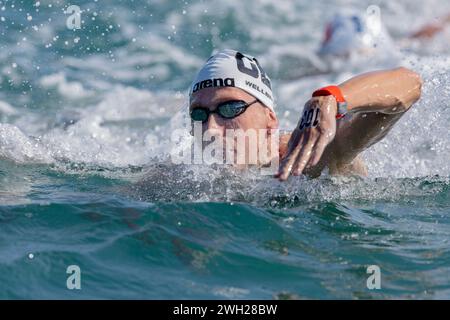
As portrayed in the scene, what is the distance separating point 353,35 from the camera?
11852 mm

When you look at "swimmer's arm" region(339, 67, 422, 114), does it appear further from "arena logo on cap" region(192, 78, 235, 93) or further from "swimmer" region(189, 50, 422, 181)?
"arena logo on cap" region(192, 78, 235, 93)

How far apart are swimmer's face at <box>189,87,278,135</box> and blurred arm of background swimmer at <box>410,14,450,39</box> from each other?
7.52 metres

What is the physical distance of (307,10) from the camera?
43.2 ft

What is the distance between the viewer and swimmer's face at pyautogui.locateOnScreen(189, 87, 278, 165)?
484cm

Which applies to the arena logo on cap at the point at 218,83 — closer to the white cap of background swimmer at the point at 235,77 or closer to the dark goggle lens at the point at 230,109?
the white cap of background swimmer at the point at 235,77

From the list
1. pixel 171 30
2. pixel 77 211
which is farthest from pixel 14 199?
pixel 171 30

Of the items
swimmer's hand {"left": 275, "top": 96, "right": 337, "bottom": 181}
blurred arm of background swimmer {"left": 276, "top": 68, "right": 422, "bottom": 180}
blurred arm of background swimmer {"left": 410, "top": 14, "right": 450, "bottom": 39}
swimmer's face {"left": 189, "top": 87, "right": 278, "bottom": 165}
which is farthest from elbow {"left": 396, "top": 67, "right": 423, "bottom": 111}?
blurred arm of background swimmer {"left": 410, "top": 14, "right": 450, "bottom": 39}

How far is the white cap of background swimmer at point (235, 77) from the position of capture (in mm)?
5051

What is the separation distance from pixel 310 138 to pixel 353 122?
1.39 metres

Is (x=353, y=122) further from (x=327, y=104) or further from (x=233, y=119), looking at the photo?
(x=327, y=104)

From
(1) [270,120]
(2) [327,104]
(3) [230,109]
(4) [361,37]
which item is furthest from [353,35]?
(2) [327,104]

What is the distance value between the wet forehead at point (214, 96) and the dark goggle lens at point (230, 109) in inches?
1.6

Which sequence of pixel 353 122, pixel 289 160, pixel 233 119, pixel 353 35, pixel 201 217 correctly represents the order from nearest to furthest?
pixel 289 160 < pixel 201 217 < pixel 353 122 < pixel 233 119 < pixel 353 35

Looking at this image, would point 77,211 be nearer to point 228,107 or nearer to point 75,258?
point 75,258
